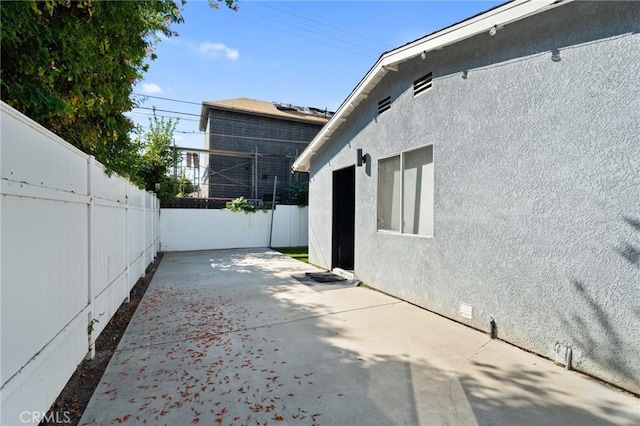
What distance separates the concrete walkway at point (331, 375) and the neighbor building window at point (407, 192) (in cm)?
150

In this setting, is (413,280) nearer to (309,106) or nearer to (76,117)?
(76,117)

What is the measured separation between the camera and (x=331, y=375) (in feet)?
10.3

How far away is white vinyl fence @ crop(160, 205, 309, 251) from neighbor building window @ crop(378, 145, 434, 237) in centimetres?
954

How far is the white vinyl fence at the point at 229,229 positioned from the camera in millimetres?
13859

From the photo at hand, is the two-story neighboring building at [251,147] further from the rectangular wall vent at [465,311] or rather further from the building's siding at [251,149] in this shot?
the rectangular wall vent at [465,311]

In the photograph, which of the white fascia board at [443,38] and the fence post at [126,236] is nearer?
the white fascia board at [443,38]

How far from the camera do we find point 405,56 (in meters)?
5.48

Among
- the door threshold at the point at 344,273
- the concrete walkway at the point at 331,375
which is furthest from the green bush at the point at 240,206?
the concrete walkway at the point at 331,375

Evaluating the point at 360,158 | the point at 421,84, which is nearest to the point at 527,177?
the point at 421,84

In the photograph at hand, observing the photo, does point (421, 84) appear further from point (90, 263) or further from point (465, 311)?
point (90, 263)

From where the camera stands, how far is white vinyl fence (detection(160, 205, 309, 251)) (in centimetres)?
1386

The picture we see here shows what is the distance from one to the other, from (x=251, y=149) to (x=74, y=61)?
14.7m

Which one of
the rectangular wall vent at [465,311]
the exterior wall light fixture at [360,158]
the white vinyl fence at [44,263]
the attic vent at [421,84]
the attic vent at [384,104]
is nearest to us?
Answer: the white vinyl fence at [44,263]

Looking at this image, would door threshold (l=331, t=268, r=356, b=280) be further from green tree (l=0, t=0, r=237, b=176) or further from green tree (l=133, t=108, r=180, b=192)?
green tree (l=133, t=108, r=180, b=192)
